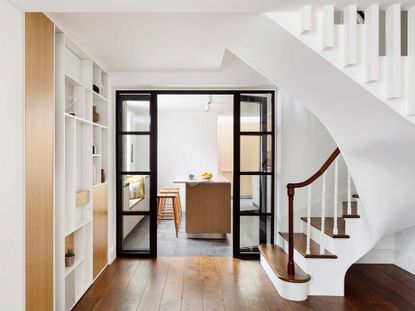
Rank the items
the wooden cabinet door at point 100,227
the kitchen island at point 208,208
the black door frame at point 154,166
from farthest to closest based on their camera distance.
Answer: the kitchen island at point 208,208 → the black door frame at point 154,166 → the wooden cabinet door at point 100,227

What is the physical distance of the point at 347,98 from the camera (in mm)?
2250

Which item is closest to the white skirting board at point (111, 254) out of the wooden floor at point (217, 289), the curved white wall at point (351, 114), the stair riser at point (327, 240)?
the wooden floor at point (217, 289)

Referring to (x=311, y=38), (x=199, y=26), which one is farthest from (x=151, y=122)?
(x=311, y=38)

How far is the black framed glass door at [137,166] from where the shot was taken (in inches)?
174

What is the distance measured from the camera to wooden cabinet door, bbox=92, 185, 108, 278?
360 cm

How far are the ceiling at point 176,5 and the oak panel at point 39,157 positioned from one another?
1.07 ft

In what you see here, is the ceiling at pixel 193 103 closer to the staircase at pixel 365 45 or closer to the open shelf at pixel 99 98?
the open shelf at pixel 99 98

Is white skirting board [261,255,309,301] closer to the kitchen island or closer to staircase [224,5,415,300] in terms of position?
staircase [224,5,415,300]

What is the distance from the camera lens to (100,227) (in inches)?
149

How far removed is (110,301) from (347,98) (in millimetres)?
2690

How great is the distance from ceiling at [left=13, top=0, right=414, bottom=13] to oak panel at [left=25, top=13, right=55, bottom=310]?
0.33m

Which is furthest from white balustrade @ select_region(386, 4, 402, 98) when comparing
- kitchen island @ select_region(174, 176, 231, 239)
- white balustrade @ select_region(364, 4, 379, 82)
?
kitchen island @ select_region(174, 176, 231, 239)

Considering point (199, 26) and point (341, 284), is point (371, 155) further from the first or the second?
point (199, 26)

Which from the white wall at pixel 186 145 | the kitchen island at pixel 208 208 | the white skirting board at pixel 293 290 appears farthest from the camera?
the white wall at pixel 186 145
